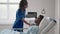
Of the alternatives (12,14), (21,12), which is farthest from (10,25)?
(21,12)

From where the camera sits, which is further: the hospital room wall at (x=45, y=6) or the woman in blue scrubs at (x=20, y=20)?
the hospital room wall at (x=45, y=6)

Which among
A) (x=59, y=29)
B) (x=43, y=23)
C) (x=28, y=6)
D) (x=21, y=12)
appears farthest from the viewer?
(x=28, y=6)

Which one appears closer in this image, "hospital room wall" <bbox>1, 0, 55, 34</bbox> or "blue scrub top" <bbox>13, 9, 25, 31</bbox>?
"blue scrub top" <bbox>13, 9, 25, 31</bbox>

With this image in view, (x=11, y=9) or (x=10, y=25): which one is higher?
(x=11, y=9)

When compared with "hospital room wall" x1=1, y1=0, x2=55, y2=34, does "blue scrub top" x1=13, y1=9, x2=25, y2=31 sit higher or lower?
lower

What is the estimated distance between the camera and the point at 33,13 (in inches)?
117

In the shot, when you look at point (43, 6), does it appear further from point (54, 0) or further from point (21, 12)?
point (21, 12)

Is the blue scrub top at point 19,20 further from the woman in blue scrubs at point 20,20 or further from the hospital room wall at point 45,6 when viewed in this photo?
the hospital room wall at point 45,6

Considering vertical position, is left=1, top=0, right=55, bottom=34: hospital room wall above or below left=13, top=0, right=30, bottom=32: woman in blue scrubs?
above

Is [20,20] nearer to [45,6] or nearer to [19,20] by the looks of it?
[19,20]

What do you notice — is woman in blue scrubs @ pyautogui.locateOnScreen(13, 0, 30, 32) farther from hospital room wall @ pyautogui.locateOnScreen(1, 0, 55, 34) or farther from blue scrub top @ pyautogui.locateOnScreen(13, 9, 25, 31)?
hospital room wall @ pyautogui.locateOnScreen(1, 0, 55, 34)

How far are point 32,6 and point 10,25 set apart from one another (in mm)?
673

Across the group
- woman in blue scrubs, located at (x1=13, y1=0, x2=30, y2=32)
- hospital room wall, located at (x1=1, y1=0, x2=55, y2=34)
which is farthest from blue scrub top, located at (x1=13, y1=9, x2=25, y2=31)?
hospital room wall, located at (x1=1, y1=0, x2=55, y2=34)

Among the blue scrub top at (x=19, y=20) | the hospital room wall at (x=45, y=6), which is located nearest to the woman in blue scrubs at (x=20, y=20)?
the blue scrub top at (x=19, y=20)
